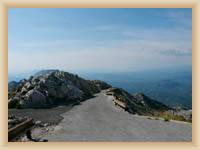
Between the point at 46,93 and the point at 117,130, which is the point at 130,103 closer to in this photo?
the point at 46,93

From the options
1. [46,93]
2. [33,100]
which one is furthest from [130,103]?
[33,100]

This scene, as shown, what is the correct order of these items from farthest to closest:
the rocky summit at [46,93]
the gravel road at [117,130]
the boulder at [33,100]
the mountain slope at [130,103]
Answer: the mountain slope at [130,103], the rocky summit at [46,93], the boulder at [33,100], the gravel road at [117,130]

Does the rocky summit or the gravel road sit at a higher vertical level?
the rocky summit

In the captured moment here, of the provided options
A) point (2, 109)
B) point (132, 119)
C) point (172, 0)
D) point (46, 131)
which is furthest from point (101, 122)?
point (172, 0)

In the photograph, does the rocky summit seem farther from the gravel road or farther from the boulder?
the gravel road

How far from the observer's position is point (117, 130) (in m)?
23.4

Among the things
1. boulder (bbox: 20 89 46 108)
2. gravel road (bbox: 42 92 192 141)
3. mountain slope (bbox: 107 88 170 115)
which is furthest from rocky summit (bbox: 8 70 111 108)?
gravel road (bbox: 42 92 192 141)

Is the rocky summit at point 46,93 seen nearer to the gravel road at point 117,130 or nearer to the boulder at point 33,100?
the boulder at point 33,100

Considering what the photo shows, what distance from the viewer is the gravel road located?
20.9 meters

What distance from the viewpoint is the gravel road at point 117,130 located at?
68.5 feet

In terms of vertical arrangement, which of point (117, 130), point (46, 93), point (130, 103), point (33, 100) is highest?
point (46, 93)

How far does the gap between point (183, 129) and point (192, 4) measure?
9.88 m

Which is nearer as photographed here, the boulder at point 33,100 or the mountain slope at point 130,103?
the boulder at point 33,100

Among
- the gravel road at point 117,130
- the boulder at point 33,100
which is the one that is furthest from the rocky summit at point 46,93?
the gravel road at point 117,130
